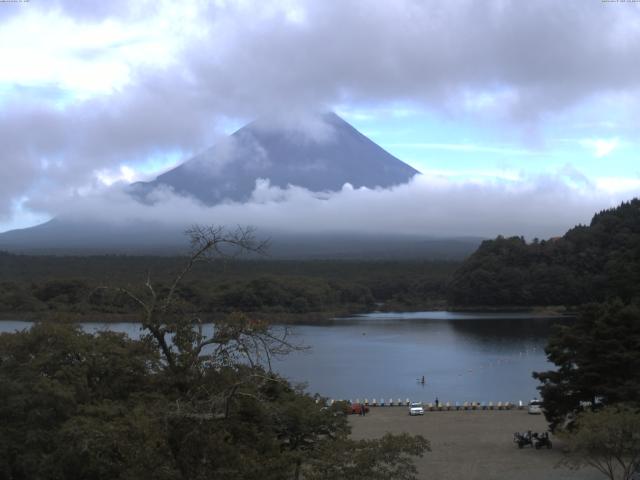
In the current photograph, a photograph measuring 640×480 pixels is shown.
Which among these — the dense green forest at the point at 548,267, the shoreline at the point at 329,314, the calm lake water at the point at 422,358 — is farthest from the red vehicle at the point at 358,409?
the dense green forest at the point at 548,267

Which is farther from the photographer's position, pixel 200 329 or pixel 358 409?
pixel 358 409

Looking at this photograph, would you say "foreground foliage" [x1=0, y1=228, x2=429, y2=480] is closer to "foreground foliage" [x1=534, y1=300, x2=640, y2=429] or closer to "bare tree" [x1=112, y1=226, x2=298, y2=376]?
"bare tree" [x1=112, y1=226, x2=298, y2=376]

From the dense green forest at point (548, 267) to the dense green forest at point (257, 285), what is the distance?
464 cm

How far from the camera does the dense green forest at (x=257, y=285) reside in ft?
132

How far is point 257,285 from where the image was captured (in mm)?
44781

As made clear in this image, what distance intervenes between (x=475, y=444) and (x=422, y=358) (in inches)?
635

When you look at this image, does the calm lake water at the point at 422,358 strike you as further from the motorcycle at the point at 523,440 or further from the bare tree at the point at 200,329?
the bare tree at the point at 200,329

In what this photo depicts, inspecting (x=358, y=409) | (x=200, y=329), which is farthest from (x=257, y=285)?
(x=200, y=329)

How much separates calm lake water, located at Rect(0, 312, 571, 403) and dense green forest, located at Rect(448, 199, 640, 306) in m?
4.35

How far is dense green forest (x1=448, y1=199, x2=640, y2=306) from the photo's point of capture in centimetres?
4706

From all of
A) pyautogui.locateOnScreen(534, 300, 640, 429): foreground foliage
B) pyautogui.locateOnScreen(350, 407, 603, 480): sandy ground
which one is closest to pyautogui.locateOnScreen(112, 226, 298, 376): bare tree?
pyautogui.locateOnScreen(350, 407, 603, 480): sandy ground

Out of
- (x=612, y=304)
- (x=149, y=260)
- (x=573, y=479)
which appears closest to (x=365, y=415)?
(x=612, y=304)

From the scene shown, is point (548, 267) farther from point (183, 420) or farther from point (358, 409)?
point (183, 420)

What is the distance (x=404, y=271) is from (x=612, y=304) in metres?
51.5
